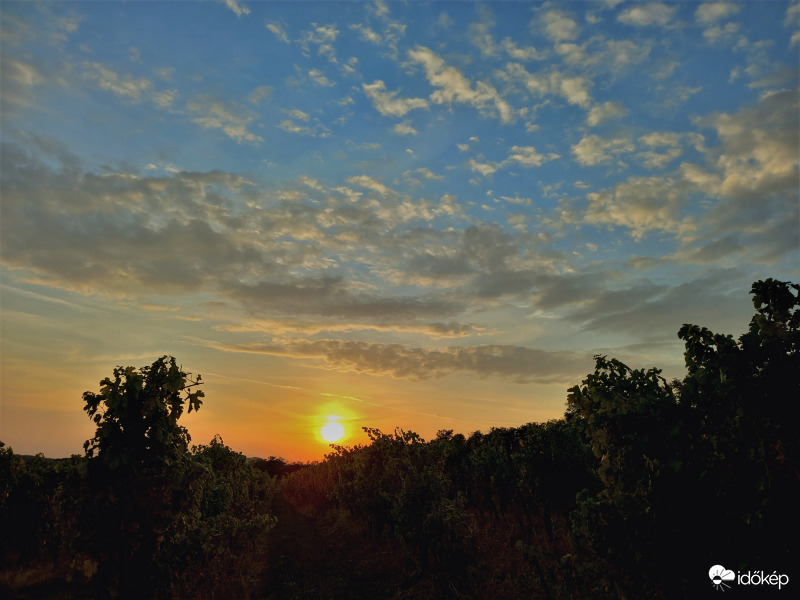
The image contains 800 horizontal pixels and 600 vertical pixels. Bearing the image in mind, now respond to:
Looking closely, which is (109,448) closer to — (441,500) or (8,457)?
(441,500)

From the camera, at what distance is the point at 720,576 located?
6746mm

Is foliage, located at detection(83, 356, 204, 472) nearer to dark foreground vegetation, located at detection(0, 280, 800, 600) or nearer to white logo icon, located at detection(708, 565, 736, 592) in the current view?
dark foreground vegetation, located at detection(0, 280, 800, 600)

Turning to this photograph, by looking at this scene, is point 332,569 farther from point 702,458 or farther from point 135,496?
point 702,458

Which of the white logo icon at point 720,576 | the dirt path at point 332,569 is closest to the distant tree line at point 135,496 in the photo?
the dirt path at point 332,569

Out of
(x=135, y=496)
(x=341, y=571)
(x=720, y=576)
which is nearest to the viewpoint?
(x=720, y=576)

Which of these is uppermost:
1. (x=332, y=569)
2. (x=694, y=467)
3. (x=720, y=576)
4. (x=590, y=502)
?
(x=694, y=467)

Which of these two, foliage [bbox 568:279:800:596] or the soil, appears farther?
the soil

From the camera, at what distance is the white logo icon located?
21.8 feet

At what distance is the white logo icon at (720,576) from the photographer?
6652 mm

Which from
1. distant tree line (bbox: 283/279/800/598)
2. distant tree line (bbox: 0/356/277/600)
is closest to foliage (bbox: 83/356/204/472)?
distant tree line (bbox: 0/356/277/600)

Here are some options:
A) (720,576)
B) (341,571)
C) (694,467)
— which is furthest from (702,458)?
(341,571)

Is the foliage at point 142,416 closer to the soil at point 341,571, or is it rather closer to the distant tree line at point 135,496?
the distant tree line at point 135,496

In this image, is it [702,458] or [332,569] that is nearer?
[702,458]

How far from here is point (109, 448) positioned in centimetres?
955
